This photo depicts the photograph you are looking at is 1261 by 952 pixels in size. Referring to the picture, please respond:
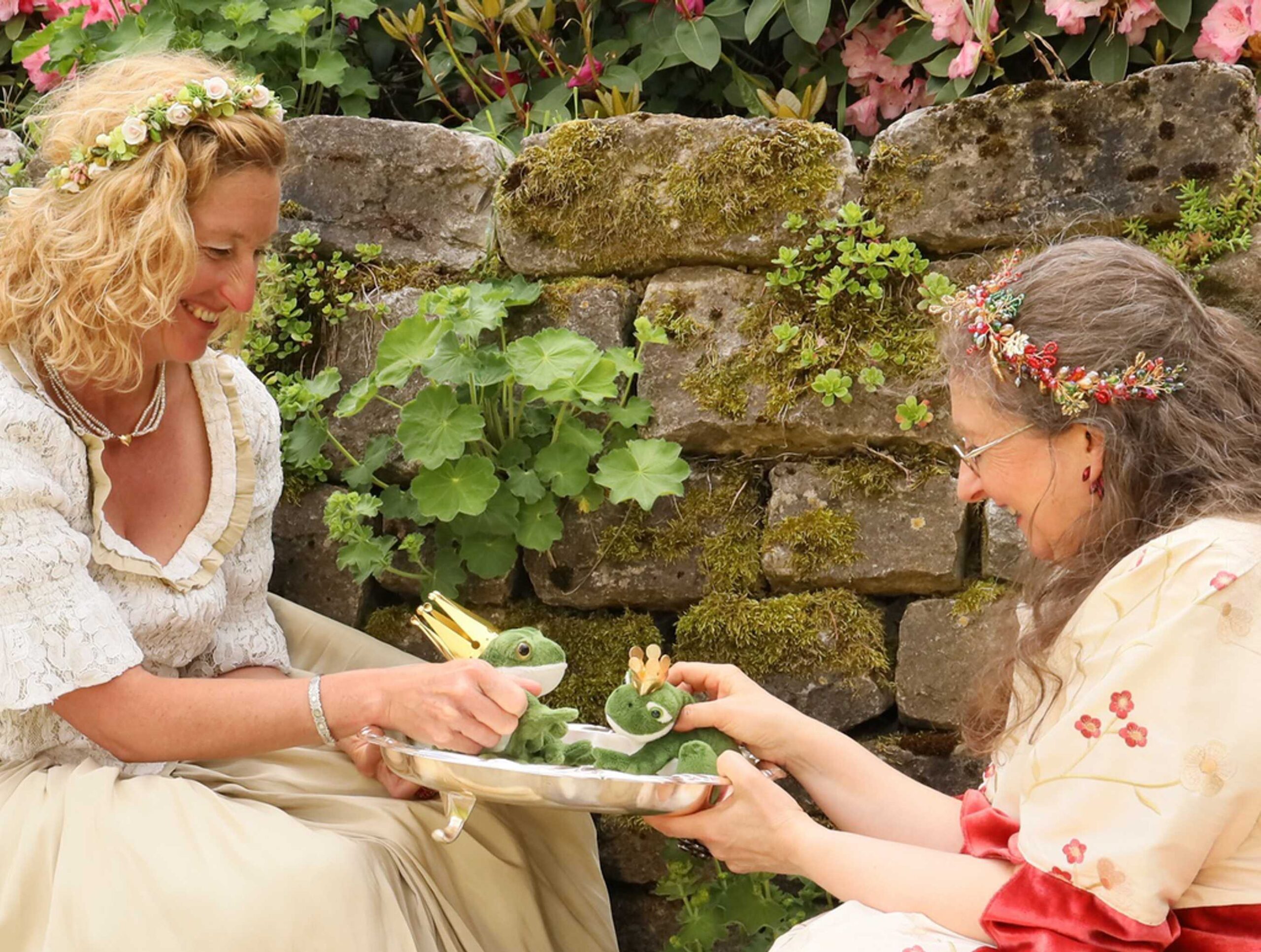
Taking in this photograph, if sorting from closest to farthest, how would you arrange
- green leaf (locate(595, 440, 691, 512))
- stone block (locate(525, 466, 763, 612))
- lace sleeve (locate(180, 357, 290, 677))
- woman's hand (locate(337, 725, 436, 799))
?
1. woman's hand (locate(337, 725, 436, 799))
2. lace sleeve (locate(180, 357, 290, 677))
3. green leaf (locate(595, 440, 691, 512))
4. stone block (locate(525, 466, 763, 612))

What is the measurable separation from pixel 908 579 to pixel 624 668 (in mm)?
627

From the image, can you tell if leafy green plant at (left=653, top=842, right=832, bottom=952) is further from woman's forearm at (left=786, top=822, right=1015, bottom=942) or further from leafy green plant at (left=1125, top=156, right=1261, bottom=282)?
leafy green plant at (left=1125, top=156, right=1261, bottom=282)

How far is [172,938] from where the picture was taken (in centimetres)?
187

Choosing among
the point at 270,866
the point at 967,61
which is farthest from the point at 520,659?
the point at 967,61

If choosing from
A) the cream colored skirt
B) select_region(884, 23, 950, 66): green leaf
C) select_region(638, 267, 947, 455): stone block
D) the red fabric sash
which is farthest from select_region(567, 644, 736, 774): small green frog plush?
select_region(884, 23, 950, 66): green leaf

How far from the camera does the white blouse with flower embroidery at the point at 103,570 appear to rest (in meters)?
1.99

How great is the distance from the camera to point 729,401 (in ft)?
9.02

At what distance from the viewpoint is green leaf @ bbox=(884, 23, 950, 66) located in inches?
119

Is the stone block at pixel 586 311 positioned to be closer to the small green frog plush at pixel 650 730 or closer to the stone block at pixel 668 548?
the stone block at pixel 668 548

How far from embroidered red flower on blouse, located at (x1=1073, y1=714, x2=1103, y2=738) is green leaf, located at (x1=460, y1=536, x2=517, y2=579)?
139cm

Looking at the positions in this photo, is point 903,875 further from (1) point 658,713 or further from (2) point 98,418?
(2) point 98,418

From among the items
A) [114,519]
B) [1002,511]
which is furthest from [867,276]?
[114,519]

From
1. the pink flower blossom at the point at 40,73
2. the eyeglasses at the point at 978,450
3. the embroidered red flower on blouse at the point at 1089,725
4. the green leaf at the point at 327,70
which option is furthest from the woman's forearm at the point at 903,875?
the pink flower blossom at the point at 40,73

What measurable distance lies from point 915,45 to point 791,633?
54.1 inches
